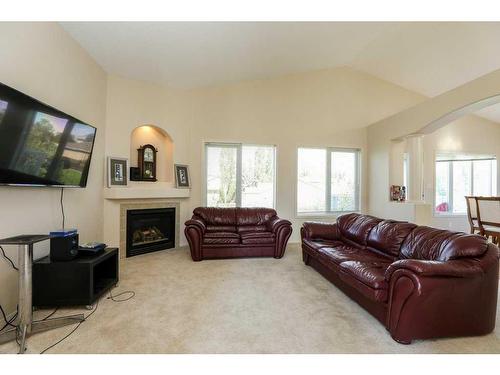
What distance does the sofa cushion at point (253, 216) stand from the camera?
4543mm

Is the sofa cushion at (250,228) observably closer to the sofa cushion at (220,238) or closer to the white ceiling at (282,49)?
the sofa cushion at (220,238)

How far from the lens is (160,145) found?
16.1 feet

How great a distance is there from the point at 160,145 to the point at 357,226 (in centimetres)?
389

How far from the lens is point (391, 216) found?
16.5 feet

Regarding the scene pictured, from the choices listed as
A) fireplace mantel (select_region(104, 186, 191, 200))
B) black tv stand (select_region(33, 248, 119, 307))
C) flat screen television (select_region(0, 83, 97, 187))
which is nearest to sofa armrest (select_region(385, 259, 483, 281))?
black tv stand (select_region(33, 248, 119, 307))

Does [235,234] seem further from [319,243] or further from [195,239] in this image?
[319,243]

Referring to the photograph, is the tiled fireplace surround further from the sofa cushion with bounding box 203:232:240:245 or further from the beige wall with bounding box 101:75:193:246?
the sofa cushion with bounding box 203:232:240:245

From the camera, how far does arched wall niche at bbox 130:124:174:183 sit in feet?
15.3

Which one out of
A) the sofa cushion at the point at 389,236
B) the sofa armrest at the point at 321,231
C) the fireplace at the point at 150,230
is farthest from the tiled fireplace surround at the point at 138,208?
the sofa cushion at the point at 389,236

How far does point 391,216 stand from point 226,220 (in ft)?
11.2

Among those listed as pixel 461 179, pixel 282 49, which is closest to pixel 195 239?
pixel 282 49

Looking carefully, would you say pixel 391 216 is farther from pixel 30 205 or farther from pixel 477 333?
pixel 30 205

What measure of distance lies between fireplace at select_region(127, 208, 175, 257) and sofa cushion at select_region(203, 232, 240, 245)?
1.13 metres

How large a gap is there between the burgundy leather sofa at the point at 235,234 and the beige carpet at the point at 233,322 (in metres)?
0.72
